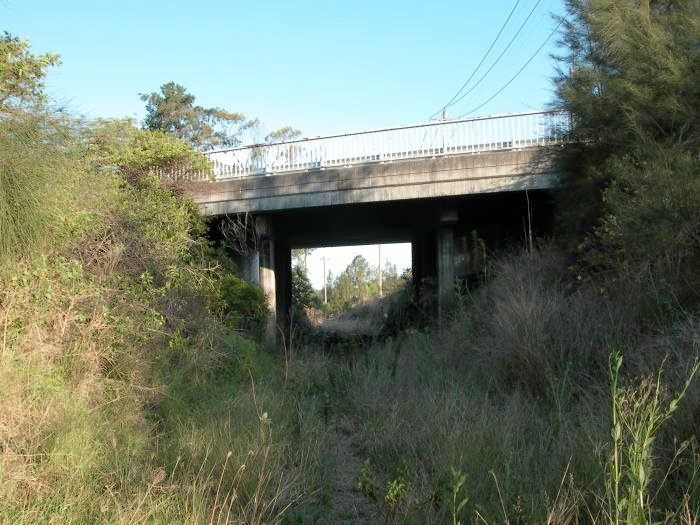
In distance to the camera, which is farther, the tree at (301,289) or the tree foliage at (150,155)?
the tree at (301,289)

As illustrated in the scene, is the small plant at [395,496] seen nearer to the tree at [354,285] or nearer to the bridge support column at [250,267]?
the bridge support column at [250,267]

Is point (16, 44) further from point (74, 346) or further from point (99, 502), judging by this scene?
point (99, 502)

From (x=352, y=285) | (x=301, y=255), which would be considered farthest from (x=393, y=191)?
(x=301, y=255)

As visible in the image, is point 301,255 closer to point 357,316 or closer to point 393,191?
point 357,316

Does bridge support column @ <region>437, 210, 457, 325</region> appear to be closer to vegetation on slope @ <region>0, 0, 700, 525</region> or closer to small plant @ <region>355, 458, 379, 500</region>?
vegetation on slope @ <region>0, 0, 700, 525</region>

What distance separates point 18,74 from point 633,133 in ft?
31.4

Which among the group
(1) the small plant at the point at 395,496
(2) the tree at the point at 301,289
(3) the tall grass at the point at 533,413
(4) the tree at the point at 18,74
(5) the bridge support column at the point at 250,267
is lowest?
(1) the small plant at the point at 395,496

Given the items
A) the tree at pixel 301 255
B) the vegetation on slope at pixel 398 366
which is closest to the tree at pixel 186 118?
the tree at pixel 301 255

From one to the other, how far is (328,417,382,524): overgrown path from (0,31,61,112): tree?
5190mm

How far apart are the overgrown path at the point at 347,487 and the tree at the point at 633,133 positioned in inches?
190

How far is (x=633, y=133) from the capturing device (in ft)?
37.5

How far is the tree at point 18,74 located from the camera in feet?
24.9

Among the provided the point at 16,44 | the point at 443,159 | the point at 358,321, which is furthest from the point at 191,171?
the point at 358,321

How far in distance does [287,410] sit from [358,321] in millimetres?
29322
